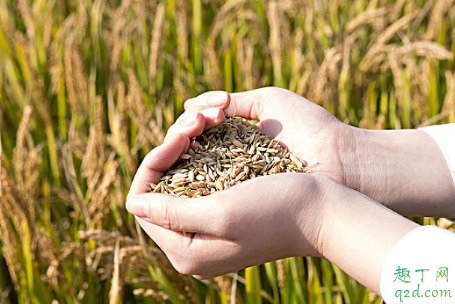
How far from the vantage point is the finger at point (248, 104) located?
1.45 m

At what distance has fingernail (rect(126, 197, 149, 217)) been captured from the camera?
1064 mm

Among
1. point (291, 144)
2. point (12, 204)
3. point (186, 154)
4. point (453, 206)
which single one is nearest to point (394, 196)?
point (453, 206)

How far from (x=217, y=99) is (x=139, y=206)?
0.42m

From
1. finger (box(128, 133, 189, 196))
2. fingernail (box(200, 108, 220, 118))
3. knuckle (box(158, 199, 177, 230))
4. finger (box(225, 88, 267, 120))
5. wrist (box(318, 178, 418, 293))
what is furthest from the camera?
finger (box(225, 88, 267, 120))

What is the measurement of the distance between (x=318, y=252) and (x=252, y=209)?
0.61ft

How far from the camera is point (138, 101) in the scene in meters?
1.63

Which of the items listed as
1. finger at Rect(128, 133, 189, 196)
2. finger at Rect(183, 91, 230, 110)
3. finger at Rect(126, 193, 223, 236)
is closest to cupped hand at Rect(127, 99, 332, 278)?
finger at Rect(126, 193, 223, 236)

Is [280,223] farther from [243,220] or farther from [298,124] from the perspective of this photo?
[298,124]

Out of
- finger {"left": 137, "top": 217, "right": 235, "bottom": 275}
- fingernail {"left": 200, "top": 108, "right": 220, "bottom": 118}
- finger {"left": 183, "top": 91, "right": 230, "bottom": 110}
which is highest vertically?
finger {"left": 183, "top": 91, "right": 230, "bottom": 110}

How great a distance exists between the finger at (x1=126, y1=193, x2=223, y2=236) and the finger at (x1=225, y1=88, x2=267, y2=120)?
1.59 feet

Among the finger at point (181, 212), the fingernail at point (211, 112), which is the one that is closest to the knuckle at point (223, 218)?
the finger at point (181, 212)

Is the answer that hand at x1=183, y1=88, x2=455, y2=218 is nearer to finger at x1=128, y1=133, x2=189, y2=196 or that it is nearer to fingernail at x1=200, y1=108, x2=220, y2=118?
fingernail at x1=200, y1=108, x2=220, y2=118

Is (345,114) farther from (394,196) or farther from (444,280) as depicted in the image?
(444,280)

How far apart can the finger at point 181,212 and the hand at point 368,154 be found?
14.4 inches
